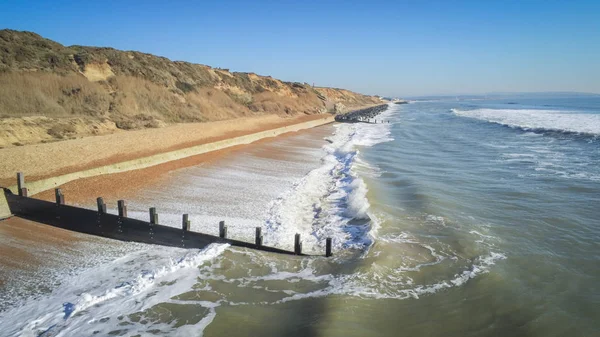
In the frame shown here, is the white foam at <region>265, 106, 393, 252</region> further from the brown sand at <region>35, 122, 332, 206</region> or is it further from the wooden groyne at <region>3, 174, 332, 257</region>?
the brown sand at <region>35, 122, 332, 206</region>

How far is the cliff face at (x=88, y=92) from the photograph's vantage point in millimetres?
20391

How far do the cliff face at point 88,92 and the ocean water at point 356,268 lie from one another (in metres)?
9.24

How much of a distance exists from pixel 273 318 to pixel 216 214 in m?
5.67

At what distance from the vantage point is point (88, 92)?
2519 centimetres

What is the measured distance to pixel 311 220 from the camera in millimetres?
11555

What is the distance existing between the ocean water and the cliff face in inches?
364

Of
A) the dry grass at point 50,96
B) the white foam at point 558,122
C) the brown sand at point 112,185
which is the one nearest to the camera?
the brown sand at point 112,185

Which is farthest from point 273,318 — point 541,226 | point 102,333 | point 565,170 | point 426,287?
point 565,170

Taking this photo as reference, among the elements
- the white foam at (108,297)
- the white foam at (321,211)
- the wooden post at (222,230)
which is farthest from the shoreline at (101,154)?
the white foam at (321,211)

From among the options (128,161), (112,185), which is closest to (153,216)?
(112,185)

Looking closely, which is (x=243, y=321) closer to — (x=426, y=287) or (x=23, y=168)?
(x=426, y=287)

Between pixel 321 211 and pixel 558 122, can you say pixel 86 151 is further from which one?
pixel 558 122

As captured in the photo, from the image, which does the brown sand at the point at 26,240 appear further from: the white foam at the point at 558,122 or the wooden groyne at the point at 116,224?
the white foam at the point at 558,122

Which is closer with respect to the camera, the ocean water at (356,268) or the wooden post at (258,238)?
the ocean water at (356,268)
